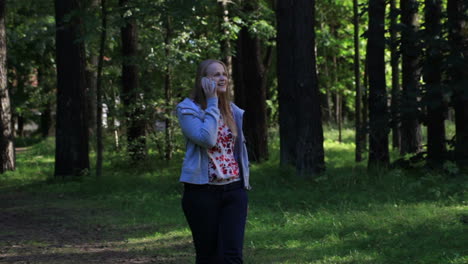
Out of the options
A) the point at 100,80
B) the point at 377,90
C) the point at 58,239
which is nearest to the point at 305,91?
the point at 377,90

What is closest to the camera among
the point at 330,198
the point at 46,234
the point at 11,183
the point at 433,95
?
the point at 46,234

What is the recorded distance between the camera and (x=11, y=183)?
20234mm

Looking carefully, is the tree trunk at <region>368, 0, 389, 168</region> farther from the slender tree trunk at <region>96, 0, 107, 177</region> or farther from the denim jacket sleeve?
the denim jacket sleeve

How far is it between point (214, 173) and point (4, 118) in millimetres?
18126

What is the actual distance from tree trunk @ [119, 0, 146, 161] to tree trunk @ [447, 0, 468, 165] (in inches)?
306

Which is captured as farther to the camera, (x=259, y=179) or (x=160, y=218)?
(x=259, y=179)

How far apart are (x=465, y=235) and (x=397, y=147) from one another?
16745 millimetres

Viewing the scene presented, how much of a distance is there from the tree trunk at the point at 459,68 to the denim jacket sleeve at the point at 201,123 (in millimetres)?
9740

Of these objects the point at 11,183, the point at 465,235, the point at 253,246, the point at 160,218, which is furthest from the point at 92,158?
the point at 465,235

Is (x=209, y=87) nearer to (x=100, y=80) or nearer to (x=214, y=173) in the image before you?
(x=214, y=173)

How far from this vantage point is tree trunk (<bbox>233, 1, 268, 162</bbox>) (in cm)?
2172

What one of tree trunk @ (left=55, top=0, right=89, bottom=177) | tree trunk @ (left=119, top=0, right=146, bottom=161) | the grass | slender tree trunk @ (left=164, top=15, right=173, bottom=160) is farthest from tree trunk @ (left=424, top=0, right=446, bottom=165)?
tree trunk @ (left=55, top=0, right=89, bottom=177)

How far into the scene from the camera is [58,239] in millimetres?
11203

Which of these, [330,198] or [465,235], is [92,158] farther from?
[465,235]
